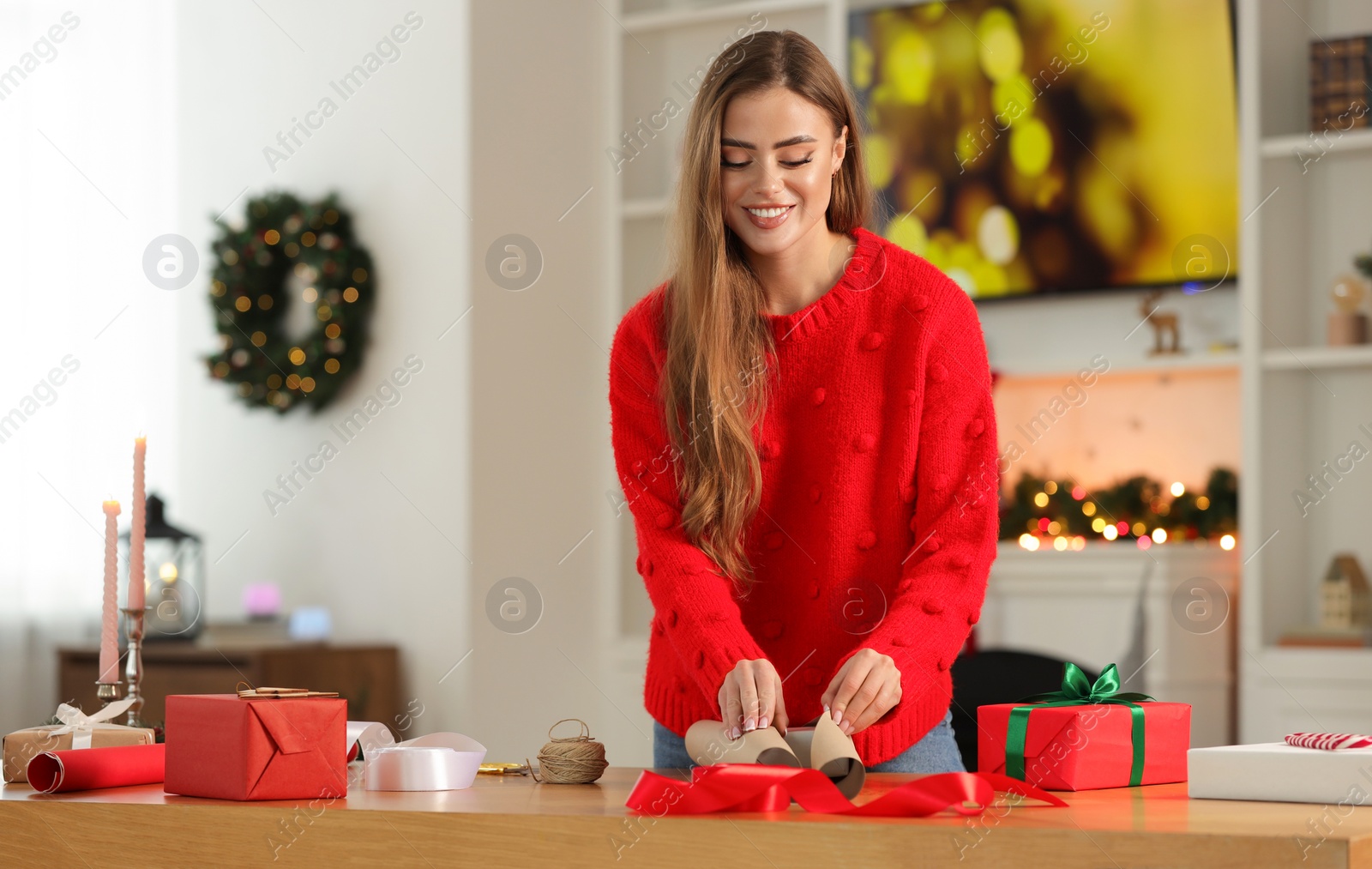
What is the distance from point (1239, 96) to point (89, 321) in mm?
3419

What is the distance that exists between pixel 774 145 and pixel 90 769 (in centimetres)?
91

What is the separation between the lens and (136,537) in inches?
57.3

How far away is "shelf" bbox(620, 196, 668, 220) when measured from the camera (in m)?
4.38

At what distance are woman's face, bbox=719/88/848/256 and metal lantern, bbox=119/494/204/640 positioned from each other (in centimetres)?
278

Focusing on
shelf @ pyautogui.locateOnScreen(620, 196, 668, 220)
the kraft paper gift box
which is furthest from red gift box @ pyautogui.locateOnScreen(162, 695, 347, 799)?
shelf @ pyautogui.locateOnScreen(620, 196, 668, 220)

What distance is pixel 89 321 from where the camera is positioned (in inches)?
169

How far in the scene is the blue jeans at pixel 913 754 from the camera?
142 centimetres

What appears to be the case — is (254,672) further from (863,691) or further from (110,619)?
(863,691)

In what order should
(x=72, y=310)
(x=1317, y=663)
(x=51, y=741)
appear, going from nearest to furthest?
(x=51, y=741) → (x=1317, y=663) → (x=72, y=310)

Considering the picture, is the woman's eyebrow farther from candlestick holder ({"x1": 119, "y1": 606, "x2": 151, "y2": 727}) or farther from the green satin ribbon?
candlestick holder ({"x1": 119, "y1": 606, "x2": 151, "y2": 727})

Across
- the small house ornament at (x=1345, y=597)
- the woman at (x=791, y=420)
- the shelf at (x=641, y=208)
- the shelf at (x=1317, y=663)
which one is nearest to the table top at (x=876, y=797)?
the woman at (x=791, y=420)

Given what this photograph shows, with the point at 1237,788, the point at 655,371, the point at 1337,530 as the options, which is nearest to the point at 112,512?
the point at 655,371

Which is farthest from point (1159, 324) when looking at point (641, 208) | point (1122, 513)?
point (641, 208)

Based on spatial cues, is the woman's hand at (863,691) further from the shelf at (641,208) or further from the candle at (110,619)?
the shelf at (641,208)
